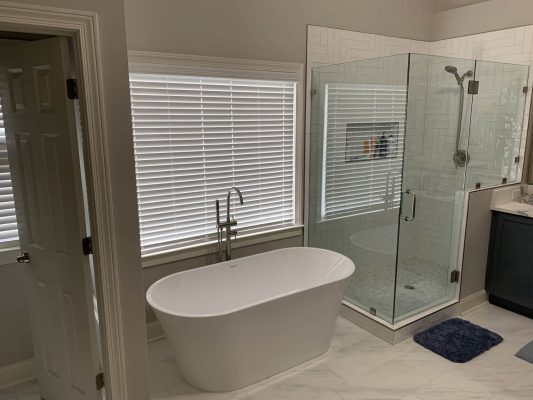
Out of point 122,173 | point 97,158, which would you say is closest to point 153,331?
point 122,173

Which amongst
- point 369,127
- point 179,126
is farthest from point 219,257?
point 369,127

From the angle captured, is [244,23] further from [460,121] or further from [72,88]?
[460,121]

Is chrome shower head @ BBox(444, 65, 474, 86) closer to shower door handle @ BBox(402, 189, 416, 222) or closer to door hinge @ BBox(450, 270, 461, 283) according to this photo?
shower door handle @ BBox(402, 189, 416, 222)

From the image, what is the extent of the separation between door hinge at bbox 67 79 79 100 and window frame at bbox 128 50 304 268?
0.93 m

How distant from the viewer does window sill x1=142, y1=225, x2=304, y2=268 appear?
304cm

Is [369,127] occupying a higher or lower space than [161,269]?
higher

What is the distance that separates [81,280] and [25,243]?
0.50 meters

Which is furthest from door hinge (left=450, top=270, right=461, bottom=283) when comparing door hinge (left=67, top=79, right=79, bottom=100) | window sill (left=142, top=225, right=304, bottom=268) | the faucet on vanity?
door hinge (left=67, top=79, right=79, bottom=100)

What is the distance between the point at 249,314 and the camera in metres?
2.41

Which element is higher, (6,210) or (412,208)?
(6,210)

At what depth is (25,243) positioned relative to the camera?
226 centimetres

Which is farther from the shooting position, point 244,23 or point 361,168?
point 361,168

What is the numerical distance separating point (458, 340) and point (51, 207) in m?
2.96

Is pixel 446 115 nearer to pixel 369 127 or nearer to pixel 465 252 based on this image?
pixel 369 127
